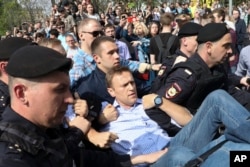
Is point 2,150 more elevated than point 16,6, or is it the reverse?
point 2,150

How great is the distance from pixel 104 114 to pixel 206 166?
41.2 inches

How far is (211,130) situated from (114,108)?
78 cm

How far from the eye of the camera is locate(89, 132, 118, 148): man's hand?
279cm

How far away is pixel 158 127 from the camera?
3.25 meters

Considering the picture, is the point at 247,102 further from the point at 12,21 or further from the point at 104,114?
the point at 12,21

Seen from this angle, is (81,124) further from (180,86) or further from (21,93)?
(21,93)

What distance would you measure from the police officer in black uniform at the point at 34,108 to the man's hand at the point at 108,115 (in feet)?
4.29

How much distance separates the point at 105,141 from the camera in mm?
2799

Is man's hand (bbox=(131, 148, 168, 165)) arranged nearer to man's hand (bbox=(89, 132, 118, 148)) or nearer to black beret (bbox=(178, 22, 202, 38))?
man's hand (bbox=(89, 132, 118, 148))

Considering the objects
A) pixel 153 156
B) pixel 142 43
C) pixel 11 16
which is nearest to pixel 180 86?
pixel 153 156

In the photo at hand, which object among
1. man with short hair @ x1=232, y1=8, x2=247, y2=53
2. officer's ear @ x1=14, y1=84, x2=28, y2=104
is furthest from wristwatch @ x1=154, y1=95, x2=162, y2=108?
man with short hair @ x1=232, y1=8, x2=247, y2=53

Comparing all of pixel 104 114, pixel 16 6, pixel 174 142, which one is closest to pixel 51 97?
pixel 104 114

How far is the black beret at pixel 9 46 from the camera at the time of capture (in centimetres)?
316

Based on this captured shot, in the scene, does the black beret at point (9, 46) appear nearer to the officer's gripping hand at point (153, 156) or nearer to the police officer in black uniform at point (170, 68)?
the police officer in black uniform at point (170, 68)
